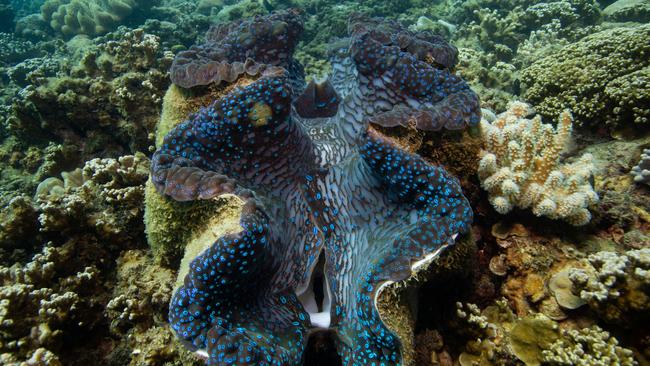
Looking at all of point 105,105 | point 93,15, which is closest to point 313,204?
point 105,105

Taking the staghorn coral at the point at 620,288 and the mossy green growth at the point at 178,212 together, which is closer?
the staghorn coral at the point at 620,288

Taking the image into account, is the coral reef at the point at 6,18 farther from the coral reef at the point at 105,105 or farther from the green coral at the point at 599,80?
the green coral at the point at 599,80

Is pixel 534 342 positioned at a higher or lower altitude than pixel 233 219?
lower

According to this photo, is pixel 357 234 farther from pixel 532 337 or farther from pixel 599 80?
pixel 599 80

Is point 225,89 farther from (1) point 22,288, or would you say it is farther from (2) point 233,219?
(1) point 22,288

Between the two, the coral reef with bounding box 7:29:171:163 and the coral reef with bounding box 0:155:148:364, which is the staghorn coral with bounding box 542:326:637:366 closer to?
the coral reef with bounding box 0:155:148:364

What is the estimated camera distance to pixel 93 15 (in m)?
12.9

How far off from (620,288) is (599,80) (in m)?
2.88

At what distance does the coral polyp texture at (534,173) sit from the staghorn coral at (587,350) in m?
0.78

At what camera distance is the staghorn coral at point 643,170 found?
285cm

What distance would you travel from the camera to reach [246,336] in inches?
75.7

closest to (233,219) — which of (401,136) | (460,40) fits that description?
(401,136)

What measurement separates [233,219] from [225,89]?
3.89 ft

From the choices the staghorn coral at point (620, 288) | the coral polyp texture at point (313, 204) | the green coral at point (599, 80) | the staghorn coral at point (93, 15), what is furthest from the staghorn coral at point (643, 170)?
the staghorn coral at point (93, 15)
